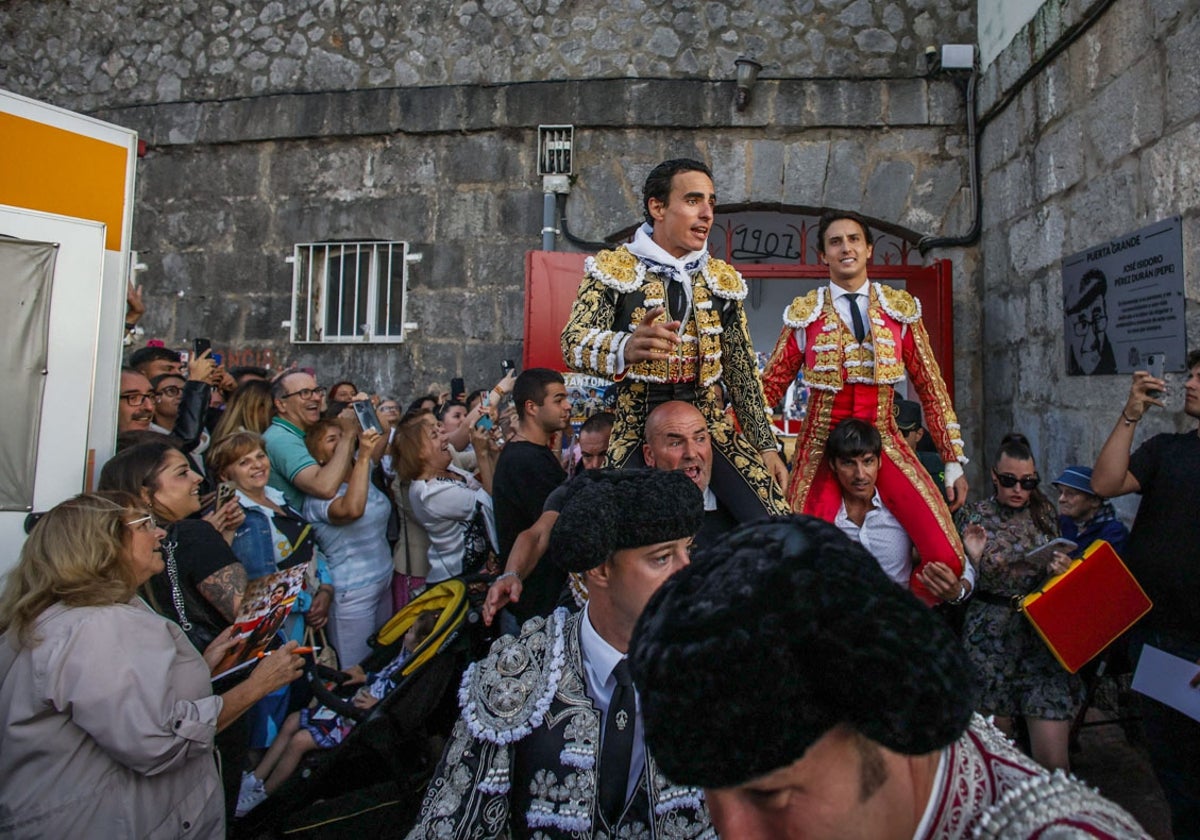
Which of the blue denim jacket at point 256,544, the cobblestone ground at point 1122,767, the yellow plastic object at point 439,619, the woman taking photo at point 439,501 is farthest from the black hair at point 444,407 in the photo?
the cobblestone ground at point 1122,767

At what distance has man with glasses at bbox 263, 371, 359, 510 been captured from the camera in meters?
4.45

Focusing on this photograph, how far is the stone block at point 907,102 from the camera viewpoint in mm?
7168

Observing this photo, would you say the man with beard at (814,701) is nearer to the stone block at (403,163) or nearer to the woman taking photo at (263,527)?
the woman taking photo at (263,527)

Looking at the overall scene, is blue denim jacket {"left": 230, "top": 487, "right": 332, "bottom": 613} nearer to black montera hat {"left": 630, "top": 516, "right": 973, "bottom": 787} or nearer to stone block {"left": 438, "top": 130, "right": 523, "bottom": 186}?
black montera hat {"left": 630, "top": 516, "right": 973, "bottom": 787}

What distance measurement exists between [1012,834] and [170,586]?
2.88m

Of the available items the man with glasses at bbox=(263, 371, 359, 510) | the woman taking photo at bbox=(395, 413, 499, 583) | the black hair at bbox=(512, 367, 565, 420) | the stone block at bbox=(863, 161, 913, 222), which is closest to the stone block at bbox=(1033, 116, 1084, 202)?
the stone block at bbox=(863, 161, 913, 222)

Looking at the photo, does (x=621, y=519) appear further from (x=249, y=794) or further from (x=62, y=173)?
(x=62, y=173)

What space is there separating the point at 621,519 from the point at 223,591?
5.89 feet

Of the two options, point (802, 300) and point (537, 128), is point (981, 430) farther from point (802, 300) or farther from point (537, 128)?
point (537, 128)

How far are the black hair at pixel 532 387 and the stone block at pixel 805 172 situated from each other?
383 cm

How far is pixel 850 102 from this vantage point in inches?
285

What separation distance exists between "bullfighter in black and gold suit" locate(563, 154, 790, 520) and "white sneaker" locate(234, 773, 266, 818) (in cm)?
191

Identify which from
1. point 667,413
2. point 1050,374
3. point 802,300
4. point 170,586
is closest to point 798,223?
point 1050,374

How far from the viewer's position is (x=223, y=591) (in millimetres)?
3105
